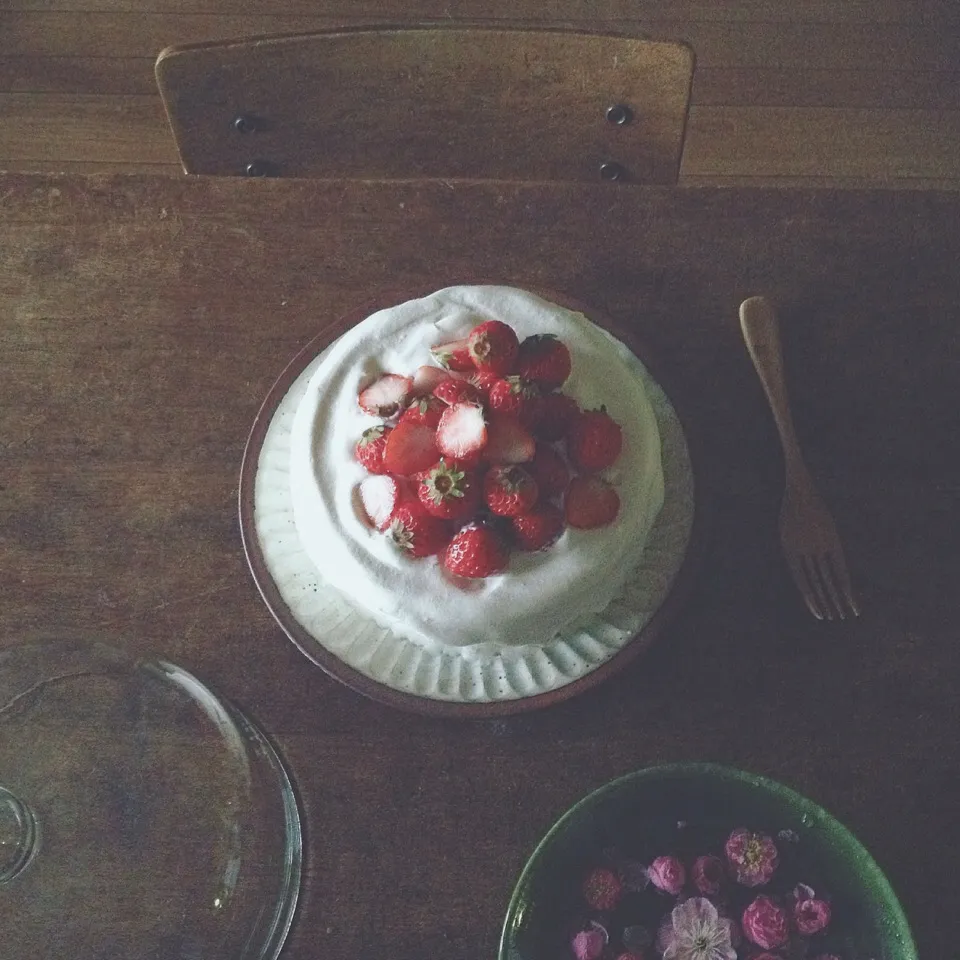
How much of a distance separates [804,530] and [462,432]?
39 centimetres

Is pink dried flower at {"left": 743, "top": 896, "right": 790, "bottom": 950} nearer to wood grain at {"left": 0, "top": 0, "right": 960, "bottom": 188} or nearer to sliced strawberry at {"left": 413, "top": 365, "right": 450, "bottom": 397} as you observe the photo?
sliced strawberry at {"left": 413, "top": 365, "right": 450, "bottom": 397}

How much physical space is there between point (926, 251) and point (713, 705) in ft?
1.75

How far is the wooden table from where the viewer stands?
93 cm

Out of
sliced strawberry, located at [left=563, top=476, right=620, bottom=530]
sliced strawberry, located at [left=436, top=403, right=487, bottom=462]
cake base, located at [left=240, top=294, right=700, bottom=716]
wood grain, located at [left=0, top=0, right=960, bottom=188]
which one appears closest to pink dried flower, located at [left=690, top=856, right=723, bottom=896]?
cake base, located at [left=240, top=294, right=700, bottom=716]

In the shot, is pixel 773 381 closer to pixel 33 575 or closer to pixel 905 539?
pixel 905 539

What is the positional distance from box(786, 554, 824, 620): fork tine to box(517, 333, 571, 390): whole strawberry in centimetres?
32

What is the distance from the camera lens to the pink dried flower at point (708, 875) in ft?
2.87

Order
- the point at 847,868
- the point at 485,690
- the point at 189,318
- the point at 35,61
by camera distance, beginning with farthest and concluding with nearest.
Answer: the point at 35,61
the point at 189,318
the point at 485,690
the point at 847,868

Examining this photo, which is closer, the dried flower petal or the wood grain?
the dried flower petal

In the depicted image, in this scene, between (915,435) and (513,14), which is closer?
(915,435)

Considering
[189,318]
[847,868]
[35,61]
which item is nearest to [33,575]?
[189,318]

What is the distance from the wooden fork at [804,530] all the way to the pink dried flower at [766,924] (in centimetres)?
Answer: 27

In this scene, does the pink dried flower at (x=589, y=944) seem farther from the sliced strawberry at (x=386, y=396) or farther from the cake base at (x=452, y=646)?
the sliced strawberry at (x=386, y=396)

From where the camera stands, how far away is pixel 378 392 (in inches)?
34.4
